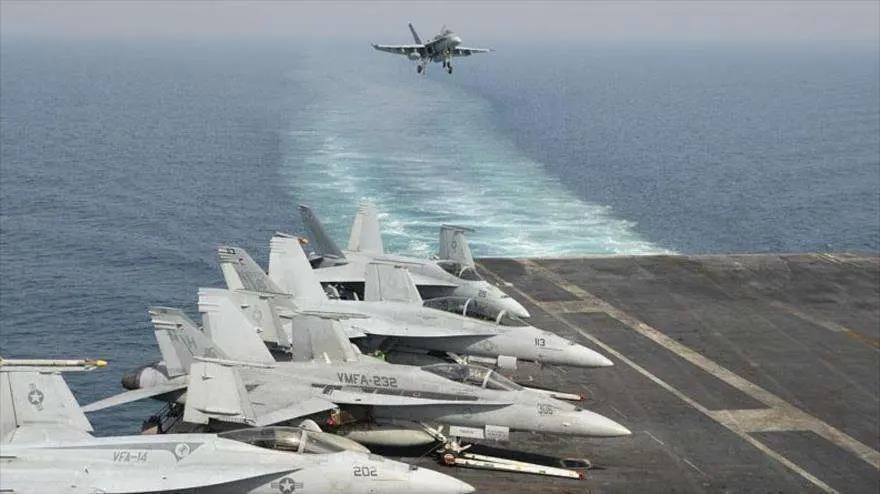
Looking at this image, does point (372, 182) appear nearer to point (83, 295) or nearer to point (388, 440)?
point (83, 295)

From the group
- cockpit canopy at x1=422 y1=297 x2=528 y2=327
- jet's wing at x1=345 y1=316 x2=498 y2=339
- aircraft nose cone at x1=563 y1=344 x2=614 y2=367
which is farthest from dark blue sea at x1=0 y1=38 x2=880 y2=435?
aircraft nose cone at x1=563 y1=344 x2=614 y2=367

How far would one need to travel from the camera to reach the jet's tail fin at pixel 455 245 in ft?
153

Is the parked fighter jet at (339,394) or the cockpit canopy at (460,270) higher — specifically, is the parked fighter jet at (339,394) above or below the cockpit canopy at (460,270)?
below

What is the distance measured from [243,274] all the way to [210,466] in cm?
1445

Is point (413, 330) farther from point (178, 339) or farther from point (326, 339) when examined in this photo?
point (178, 339)

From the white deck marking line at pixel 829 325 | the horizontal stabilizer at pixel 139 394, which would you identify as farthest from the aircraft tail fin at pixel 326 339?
the white deck marking line at pixel 829 325

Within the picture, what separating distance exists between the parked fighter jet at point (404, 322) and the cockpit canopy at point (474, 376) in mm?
4717

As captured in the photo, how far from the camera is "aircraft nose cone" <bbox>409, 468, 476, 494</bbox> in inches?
992

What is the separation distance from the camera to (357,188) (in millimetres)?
85500

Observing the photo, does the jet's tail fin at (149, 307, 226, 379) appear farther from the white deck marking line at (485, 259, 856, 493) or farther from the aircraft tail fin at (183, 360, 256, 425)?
the white deck marking line at (485, 259, 856, 493)

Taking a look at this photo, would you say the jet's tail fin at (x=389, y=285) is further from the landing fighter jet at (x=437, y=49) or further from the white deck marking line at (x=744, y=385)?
the landing fighter jet at (x=437, y=49)

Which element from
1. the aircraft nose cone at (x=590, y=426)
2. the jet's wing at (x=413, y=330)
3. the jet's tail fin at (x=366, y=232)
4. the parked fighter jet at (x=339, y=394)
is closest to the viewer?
the parked fighter jet at (x=339, y=394)

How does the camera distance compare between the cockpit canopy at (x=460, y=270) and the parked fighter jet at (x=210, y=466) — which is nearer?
the parked fighter jet at (x=210, y=466)

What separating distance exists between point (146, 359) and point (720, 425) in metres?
28.0
